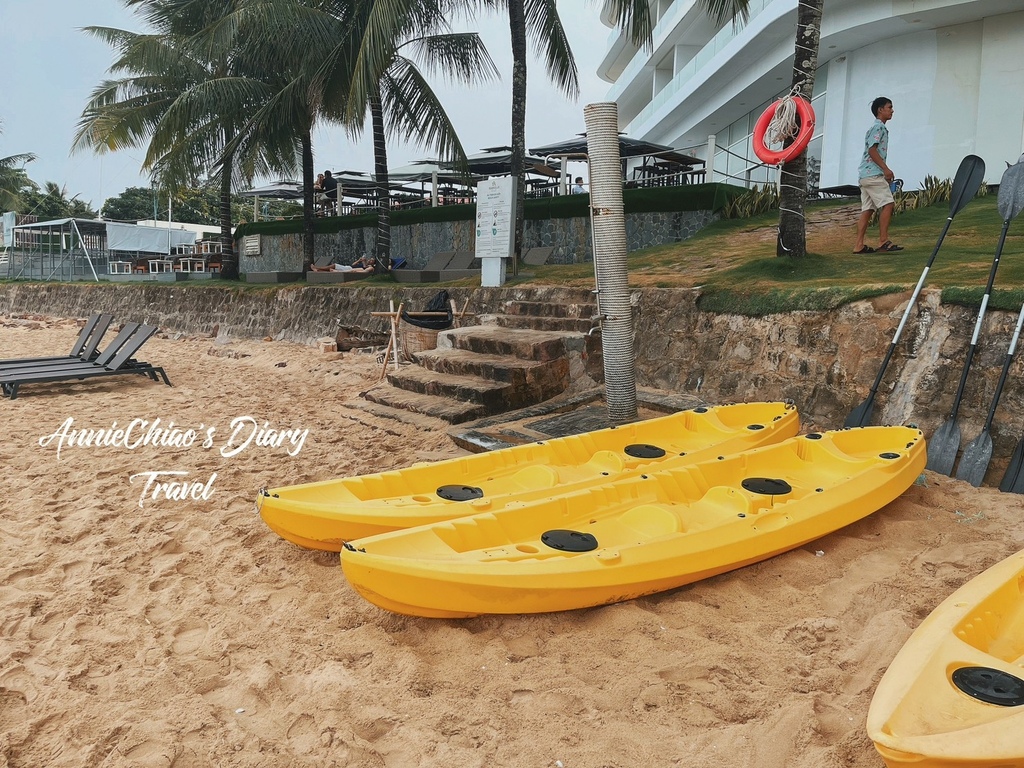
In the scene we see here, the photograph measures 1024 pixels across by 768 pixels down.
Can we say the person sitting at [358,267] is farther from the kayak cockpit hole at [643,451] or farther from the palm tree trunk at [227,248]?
the kayak cockpit hole at [643,451]

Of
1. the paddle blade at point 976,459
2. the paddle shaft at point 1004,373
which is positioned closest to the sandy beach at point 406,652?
the paddle blade at point 976,459

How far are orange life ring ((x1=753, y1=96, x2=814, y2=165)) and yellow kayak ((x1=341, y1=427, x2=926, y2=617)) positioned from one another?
3530 mm

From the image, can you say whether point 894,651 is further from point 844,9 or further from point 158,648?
point 844,9

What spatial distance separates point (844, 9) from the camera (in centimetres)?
1303

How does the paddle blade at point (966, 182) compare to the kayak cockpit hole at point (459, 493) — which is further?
the paddle blade at point (966, 182)

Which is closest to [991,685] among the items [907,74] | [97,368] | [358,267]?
[97,368]

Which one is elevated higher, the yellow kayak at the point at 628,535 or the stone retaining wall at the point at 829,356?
the stone retaining wall at the point at 829,356

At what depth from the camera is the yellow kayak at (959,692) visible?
5.20 ft

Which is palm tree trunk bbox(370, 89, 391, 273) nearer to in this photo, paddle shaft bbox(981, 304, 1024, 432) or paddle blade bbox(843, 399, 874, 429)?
paddle blade bbox(843, 399, 874, 429)

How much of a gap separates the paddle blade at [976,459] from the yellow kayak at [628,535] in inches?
18.7

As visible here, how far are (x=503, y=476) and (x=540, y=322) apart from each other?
13.0 ft

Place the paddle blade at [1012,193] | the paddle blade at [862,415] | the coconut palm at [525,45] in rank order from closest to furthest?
the paddle blade at [1012,193] → the paddle blade at [862,415] → the coconut palm at [525,45]

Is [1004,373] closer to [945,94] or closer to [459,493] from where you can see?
[459,493]

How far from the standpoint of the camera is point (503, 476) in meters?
3.74
